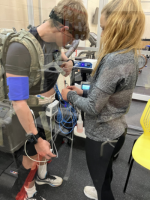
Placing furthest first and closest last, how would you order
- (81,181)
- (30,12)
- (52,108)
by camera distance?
(81,181), (52,108), (30,12)

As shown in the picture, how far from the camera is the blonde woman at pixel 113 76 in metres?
0.57

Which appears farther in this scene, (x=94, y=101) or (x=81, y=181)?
(x=81, y=181)

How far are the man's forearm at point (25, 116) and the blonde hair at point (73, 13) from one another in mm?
422

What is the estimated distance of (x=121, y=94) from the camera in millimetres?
668

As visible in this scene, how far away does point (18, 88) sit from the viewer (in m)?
0.64

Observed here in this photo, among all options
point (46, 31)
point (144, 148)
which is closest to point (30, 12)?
point (46, 31)

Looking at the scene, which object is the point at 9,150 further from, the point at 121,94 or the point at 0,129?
the point at 121,94

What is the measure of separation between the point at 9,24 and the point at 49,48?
0.25 metres

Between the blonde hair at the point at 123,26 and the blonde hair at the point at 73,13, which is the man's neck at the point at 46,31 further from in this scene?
the blonde hair at the point at 123,26

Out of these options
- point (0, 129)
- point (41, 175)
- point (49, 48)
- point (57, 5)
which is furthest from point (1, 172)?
point (57, 5)

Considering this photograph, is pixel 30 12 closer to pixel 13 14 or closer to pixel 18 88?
pixel 13 14

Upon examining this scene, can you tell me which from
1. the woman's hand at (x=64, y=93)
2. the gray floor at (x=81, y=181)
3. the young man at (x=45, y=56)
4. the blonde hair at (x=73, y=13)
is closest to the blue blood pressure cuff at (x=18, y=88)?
the young man at (x=45, y=56)

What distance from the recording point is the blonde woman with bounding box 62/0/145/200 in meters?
0.57

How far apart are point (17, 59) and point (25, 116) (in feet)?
0.93
